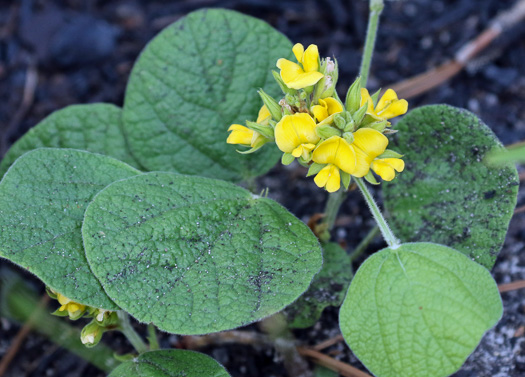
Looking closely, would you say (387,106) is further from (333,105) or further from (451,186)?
(451,186)

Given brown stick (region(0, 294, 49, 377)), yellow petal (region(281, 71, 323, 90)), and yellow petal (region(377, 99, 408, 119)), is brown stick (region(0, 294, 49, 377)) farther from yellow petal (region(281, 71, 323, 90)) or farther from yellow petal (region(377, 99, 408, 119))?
yellow petal (region(377, 99, 408, 119))

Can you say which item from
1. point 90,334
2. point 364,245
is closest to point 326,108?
point 364,245

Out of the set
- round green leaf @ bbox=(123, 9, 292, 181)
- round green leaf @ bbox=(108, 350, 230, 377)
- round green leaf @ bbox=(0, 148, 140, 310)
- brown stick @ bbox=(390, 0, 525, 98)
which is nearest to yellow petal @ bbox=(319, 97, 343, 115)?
round green leaf @ bbox=(123, 9, 292, 181)

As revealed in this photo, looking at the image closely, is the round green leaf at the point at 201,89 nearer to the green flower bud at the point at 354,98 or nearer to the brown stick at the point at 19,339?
the green flower bud at the point at 354,98

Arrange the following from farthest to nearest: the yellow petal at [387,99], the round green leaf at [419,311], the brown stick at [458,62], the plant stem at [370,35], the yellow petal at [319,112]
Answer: the brown stick at [458,62], the plant stem at [370,35], the yellow petal at [387,99], the yellow petal at [319,112], the round green leaf at [419,311]

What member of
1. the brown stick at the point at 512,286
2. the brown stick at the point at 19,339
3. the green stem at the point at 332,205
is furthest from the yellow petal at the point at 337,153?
the brown stick at the point at 19,339

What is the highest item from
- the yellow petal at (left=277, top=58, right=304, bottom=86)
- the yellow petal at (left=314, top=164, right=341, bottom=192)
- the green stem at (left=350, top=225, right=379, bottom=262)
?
the yellow petal at (left=277, top=58, right=304, bottom=86)

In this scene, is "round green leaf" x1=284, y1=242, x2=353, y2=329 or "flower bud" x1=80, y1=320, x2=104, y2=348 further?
"round green leaf" x1=284, y1=242, x2=353, y2=329
